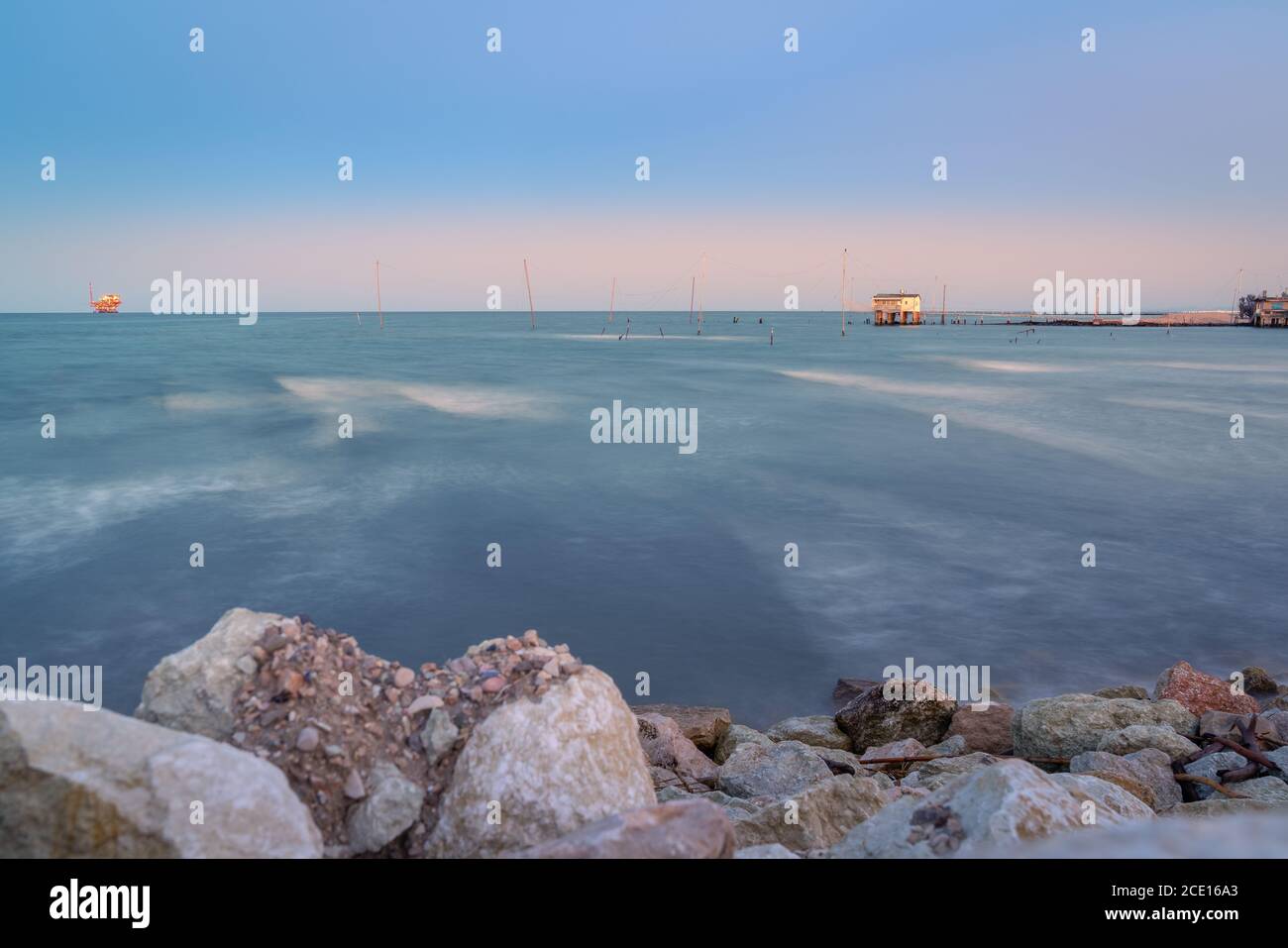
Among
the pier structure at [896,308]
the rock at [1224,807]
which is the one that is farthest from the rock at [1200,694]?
the pier structure at [896,308]

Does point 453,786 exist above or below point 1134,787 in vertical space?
above

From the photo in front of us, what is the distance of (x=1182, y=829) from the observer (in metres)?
1.82

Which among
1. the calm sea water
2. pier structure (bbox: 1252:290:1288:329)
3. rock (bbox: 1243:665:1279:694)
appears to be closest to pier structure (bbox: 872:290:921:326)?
pier structure (bbox: 1252:290:1288:329)

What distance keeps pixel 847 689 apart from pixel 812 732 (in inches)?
67.0

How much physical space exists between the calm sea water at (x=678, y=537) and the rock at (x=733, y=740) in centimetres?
156

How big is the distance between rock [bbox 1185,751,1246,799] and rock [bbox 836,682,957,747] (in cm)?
235

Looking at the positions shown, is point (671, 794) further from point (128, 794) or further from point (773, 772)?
point (128, 794)

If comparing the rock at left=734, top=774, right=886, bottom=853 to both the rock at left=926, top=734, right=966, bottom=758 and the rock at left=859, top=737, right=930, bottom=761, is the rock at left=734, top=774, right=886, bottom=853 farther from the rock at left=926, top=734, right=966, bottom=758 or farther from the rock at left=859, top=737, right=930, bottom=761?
the rock at left=926, top=734, right=966, bottom=758

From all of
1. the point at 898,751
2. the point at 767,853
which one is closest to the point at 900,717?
the point at 898,751

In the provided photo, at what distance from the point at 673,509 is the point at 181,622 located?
10297mm

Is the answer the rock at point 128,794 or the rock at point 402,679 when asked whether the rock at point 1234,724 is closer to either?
the rock at point 402,679

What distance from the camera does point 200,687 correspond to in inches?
170
